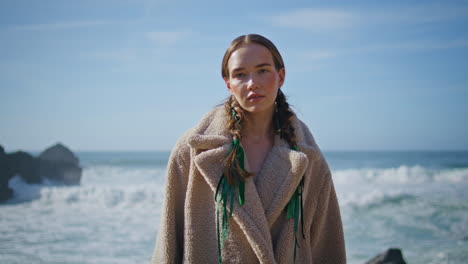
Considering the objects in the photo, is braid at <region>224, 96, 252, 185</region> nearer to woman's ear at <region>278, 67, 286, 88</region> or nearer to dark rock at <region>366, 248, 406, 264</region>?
woman's ear at <region>278, 67, 286, 88</region>

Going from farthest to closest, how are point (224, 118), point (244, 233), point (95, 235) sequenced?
point (95, 235)
point (224, 118)
point (244, 233)

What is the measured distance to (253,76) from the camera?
1664mm

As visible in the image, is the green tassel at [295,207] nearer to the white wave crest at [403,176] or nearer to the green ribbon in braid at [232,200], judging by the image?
the green ribbon in braid at [232,200]

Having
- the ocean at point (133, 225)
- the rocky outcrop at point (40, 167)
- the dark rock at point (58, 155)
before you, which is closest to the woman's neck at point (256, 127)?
the ocean at point (133, 225)

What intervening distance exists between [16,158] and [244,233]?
12.2 m

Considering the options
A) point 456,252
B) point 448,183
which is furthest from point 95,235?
point 448,183

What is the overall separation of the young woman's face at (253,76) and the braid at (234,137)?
0.35 ft

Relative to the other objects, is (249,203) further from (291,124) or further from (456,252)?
(456,252)

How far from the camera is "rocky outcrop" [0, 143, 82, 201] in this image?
995 cm

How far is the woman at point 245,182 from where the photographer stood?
1636 millimetres

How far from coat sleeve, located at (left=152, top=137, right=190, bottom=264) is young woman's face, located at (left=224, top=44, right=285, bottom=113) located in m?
0.38

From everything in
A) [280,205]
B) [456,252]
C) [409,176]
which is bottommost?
[409,176]

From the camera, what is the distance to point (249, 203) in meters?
1.64

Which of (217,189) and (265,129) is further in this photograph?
(265,129)
